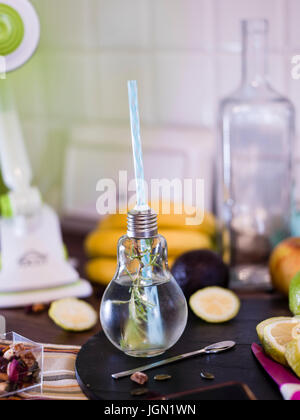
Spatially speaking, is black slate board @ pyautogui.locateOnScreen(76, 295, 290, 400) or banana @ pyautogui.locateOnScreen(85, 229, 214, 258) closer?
black slate board @ pyautogui.locateOnScreen(76, 295, 290, 400)

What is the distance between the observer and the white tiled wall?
974 millimetres

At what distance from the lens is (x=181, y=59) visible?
3.44 feet

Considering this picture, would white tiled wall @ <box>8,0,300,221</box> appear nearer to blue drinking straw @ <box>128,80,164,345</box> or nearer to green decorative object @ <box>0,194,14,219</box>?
green decorative object @ <box>0,194,14,219</box>

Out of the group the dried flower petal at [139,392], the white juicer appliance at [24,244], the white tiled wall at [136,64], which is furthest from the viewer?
the white tiled wall at [136,64]

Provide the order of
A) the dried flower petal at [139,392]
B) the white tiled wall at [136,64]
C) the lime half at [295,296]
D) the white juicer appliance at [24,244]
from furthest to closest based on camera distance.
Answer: the white tiled wall at [136,64], the white juicer appliance at [24,244], the lime half at [295,296], the dried flower petal at [139,392]

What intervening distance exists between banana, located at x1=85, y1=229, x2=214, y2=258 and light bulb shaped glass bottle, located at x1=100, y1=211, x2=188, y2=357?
0.23 metres

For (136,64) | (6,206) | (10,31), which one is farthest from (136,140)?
(136,64)

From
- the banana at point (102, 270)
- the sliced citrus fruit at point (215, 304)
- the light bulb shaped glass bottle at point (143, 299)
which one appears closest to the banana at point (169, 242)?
the banana at point (102, 270)

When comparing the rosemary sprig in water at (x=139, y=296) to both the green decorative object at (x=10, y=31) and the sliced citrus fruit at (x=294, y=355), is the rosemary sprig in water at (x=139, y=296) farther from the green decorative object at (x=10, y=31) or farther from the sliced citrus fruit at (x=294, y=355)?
the green decorative object at (x=10, y=31)

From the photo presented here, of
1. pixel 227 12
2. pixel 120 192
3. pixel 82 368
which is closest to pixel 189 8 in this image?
pixel 227 12

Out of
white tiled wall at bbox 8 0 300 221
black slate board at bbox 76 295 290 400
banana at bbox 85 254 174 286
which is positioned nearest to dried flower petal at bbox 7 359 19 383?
black slate board at bbox 76 295 290 400

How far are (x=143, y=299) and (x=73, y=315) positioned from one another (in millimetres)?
172

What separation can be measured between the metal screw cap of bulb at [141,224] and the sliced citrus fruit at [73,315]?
0.17 metres

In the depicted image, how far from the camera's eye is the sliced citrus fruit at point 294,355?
57 cm
